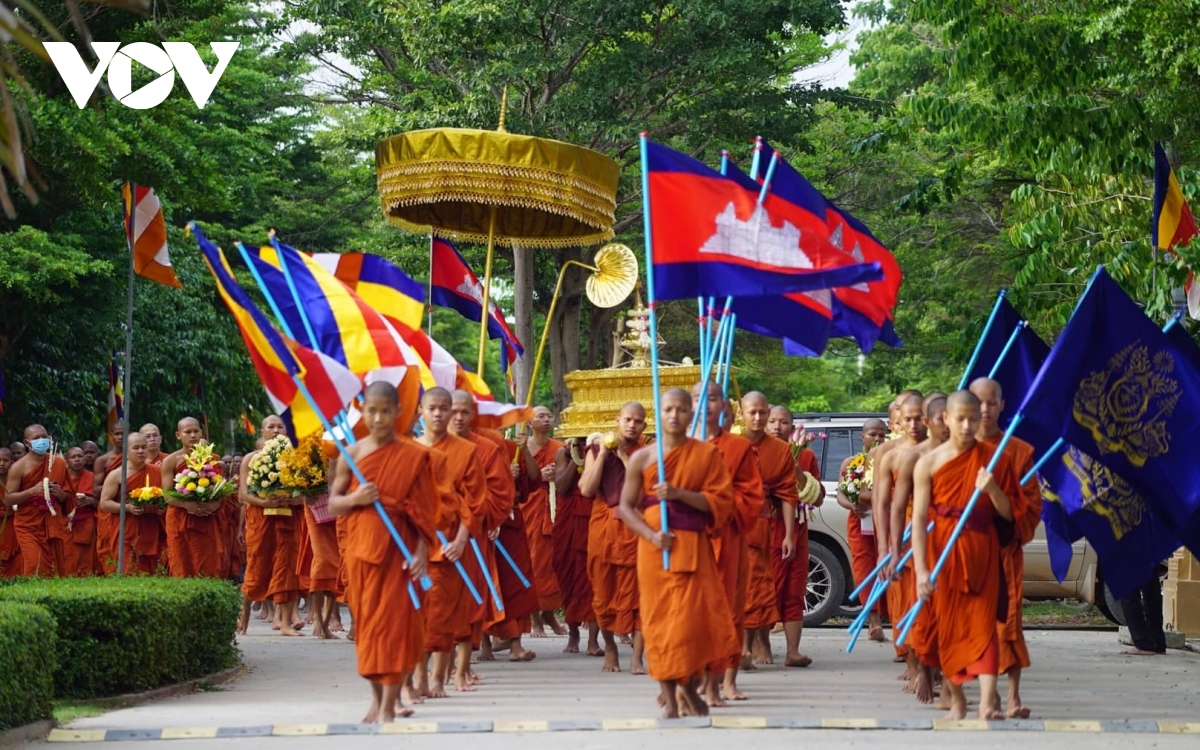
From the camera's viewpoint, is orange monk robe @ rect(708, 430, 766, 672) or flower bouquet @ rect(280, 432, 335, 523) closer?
orange monk robe @ rect(708, 430, 766, 672)

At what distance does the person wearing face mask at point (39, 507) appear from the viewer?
17.0 meters

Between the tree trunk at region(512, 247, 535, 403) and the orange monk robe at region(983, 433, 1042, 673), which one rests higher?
the tree trunk at region(512, 247, 535, 403)

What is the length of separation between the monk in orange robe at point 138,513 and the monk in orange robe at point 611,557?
4.95 meters

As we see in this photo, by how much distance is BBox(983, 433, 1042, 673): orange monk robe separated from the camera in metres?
9.22

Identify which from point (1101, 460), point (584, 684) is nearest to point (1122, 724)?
point (1101, 460)

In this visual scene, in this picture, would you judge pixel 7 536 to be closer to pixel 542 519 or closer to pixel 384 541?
pixel 542 519

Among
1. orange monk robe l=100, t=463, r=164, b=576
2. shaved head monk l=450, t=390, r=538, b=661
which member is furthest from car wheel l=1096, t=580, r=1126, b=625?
orange monk robe l=100, t=463, r=164, b=576

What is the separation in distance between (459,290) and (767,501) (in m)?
4.01

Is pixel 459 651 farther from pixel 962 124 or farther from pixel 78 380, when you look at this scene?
pixel 78 380

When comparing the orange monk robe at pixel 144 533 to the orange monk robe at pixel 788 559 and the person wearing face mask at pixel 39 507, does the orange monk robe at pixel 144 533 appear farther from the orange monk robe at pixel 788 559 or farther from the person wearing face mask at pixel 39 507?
the orange monk robe at pixel 788 559

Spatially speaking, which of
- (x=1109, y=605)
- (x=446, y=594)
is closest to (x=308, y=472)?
(x=446, y=594)

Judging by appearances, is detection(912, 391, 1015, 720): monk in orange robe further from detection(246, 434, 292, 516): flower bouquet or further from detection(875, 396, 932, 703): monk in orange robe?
detection(246, 434, 292, 516): flower bouquet

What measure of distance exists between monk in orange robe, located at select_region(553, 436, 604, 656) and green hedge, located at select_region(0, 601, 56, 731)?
204 inches

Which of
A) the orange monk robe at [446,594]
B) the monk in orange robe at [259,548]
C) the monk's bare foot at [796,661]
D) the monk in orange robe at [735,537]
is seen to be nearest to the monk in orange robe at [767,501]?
the monk's bare foot at [796,661]
